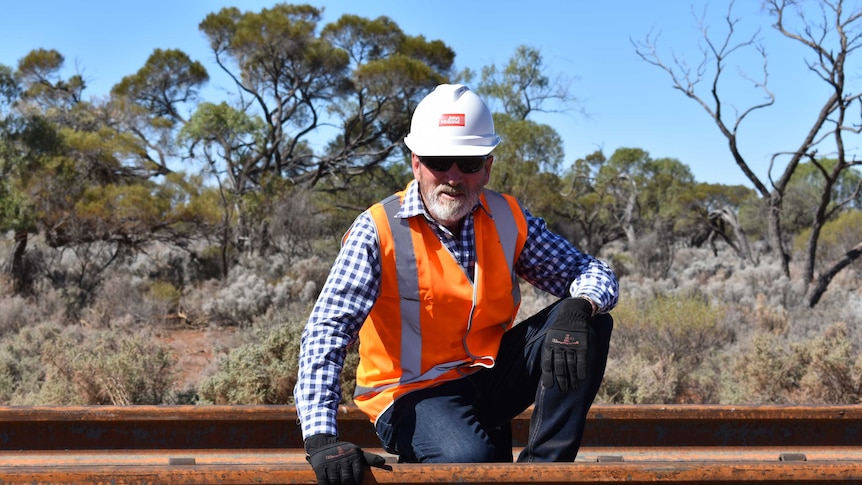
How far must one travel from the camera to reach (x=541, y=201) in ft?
67.8

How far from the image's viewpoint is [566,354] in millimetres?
3016

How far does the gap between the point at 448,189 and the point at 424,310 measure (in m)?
0.46

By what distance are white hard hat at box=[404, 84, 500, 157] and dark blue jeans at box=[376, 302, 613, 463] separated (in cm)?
70

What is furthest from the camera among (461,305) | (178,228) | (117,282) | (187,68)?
(187,68)

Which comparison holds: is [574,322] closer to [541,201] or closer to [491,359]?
[491,359]

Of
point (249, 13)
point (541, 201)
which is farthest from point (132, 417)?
point (249, 13)

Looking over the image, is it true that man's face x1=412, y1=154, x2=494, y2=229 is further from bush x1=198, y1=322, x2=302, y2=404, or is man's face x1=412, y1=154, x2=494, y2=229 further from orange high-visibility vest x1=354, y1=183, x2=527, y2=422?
bush x1=198, y1=322, x2=302, y2=404

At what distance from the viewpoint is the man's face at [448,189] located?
10.4ft

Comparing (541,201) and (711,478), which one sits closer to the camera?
(711,478)

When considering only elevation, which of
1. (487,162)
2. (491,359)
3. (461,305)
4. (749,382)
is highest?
(487,162)

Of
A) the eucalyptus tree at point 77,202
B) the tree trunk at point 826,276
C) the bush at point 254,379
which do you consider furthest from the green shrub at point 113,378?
the tree trunk at point 826,276

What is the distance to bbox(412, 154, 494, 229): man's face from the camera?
3178 mm

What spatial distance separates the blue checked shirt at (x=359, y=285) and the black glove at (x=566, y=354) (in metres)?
0.20

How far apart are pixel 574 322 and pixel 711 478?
689mm
